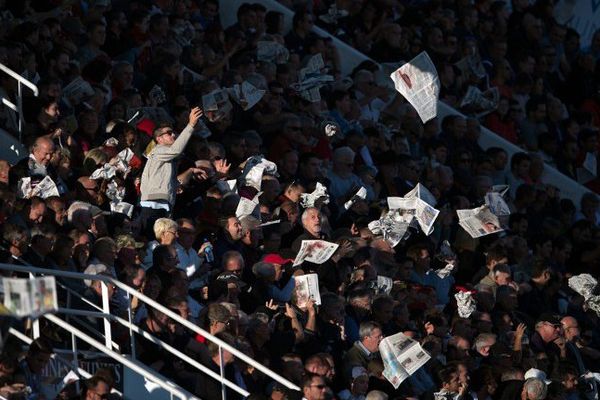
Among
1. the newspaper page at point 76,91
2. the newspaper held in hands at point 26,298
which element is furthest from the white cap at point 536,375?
the newspaper held in hands at point 26,298

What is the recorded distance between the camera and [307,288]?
1379 centimetres

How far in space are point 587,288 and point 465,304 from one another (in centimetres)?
247

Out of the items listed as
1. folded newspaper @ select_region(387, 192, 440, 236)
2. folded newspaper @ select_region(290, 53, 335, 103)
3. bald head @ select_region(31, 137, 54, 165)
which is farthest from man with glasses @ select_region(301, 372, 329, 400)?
folded newspaper @ select_region(290, 53, 335, 103)

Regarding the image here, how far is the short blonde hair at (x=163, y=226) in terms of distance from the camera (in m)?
13.6

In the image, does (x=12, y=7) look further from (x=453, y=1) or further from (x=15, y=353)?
(x=453, y=1)

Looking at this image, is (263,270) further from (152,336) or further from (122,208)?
(152,336)

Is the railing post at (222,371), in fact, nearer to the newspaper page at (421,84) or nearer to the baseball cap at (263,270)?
the baseball cap at (263,270)

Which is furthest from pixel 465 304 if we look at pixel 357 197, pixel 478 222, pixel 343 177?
pixel 343 177

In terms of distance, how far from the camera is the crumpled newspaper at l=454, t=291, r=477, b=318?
1573cm

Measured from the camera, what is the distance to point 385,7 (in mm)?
19969

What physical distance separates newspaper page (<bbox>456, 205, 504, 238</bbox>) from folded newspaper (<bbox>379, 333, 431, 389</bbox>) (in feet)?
10.9

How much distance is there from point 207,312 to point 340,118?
5171 mm

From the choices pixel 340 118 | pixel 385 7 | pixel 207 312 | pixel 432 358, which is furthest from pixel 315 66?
pixel 207 312

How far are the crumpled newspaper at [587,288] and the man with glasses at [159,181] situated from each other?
5.09m
